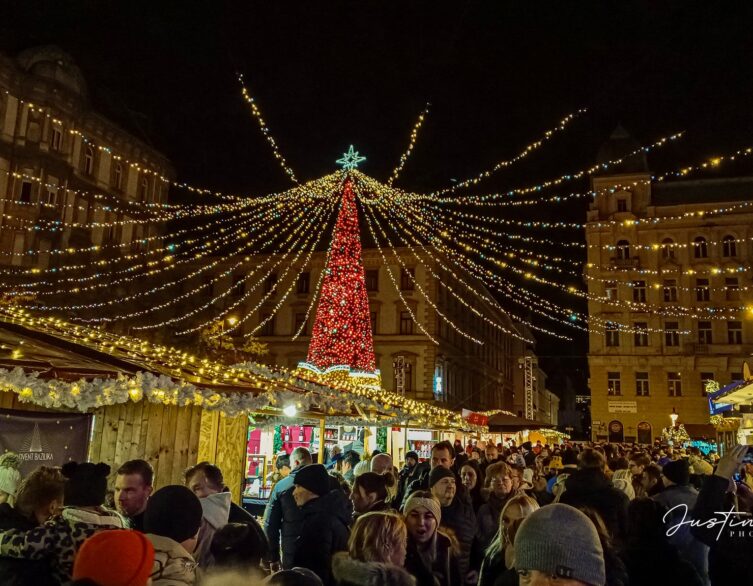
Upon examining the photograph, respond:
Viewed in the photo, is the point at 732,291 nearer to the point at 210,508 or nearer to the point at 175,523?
the point at 210,508

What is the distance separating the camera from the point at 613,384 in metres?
39.9

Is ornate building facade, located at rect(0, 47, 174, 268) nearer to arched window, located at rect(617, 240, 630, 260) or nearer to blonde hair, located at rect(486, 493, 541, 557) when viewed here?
blonde hair, located at rect(486, 493, 541, 557)

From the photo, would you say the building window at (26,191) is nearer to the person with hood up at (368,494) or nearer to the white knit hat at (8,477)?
the white knit hat at (8,477)

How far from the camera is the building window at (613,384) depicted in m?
39.8

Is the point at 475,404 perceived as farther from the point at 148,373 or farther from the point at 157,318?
the point at 148,373

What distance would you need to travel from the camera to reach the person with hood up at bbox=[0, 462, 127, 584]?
2.78 metres

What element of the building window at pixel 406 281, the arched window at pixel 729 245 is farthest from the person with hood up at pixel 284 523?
the arched window at pixel 729 245

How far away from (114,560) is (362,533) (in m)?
1.52

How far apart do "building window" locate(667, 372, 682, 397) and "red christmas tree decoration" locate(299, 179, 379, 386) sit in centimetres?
2734

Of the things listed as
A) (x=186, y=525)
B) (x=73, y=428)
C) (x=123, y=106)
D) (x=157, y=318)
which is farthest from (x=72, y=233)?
(x=186, y=525)

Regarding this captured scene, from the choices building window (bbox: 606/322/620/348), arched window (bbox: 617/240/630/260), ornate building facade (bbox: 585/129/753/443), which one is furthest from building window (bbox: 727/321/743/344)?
arched window (bbox: 617/240/630/260)

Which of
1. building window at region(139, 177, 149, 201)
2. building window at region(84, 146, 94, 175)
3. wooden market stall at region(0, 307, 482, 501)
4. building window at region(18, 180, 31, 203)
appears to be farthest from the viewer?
building window at region(139, 177, 149, 201)

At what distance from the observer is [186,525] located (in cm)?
304

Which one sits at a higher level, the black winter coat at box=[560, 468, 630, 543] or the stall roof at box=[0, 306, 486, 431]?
the stall roof at box=[0, 306, 486, 431]
